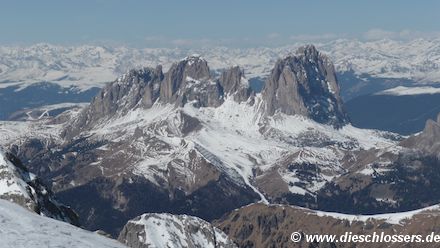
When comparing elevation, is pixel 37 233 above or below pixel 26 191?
above

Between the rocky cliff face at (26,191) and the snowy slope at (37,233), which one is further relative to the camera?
the rocky cliff face at (26,191)

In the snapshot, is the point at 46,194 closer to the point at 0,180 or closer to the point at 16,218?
the point at 0,180

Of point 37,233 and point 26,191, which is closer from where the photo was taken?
point 37,233

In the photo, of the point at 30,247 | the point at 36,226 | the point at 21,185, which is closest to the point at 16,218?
the point at 36,226

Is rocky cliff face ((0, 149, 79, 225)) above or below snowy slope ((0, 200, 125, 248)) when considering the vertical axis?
below

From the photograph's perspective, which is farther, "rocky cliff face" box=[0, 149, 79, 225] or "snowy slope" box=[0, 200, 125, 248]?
"rocky cliff face" box=[0, 149, 79, 225]
